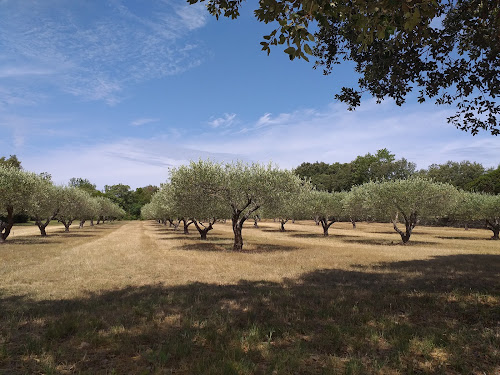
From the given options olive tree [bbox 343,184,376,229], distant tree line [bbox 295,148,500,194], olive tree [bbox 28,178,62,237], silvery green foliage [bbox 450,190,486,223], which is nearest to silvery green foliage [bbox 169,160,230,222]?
olive tree [bbox 28,178,62,237]

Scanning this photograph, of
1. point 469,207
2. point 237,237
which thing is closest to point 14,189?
point 237,237

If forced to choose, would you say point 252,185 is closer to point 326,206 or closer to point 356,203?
point 356,203

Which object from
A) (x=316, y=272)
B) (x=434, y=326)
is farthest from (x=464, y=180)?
(x=434, y=326)

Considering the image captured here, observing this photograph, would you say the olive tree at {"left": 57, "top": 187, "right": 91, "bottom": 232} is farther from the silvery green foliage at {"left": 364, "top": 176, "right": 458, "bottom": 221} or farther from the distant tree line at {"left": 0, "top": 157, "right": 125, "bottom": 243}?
the silvery green foliage at {"left": 364, "top": 176, "right": 458, "bottom": 221}

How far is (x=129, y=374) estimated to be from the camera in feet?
17.9

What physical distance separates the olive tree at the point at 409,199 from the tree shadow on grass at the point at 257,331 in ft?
91.3

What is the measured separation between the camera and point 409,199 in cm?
3819

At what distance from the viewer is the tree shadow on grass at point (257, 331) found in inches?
228

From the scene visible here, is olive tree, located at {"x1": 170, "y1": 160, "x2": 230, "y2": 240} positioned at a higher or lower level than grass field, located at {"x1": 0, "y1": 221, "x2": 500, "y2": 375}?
higher

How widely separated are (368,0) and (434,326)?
8126mm

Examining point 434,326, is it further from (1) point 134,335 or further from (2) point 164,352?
(1) point 134,335

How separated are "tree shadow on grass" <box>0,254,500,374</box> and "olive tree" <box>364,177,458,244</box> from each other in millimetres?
27816

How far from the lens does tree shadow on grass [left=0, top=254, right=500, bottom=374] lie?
19.0ft

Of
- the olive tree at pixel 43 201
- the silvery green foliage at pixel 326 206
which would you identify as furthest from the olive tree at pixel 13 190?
the silvery green foliage at pixel 326 206
